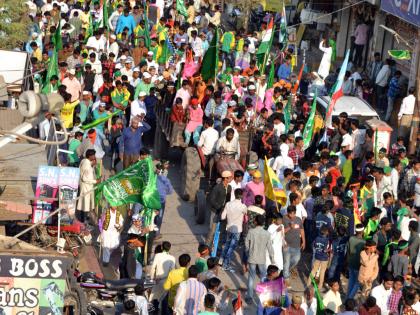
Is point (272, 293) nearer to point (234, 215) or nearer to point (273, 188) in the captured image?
point (234, 215)

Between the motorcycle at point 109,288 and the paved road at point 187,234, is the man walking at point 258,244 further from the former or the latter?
the motorcycle at point 109,288

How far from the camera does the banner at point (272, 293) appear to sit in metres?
15.4

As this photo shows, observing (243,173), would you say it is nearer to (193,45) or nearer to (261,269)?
(261,269)

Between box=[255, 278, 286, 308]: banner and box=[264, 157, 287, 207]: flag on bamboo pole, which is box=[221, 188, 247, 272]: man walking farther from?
box=[255, 278, 286, 308]: banner

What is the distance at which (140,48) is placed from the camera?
28688mm

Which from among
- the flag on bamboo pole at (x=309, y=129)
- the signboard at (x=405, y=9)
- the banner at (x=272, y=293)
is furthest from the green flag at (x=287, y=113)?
the banner at (x=272, y=293)

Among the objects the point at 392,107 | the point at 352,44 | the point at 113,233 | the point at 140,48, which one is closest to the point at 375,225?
the point at 113,233

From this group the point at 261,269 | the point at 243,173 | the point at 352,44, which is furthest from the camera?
the point at 352,44

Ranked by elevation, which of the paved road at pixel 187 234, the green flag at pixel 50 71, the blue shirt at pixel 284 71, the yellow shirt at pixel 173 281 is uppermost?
the green flag at pixel 50 71

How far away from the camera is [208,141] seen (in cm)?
2061

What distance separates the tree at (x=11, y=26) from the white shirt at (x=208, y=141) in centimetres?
897

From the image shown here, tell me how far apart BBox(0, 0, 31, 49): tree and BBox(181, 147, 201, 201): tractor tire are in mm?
8625

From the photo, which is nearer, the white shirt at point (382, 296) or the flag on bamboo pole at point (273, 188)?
the white shirt at point (382, 296)

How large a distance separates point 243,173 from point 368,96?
1065cm
